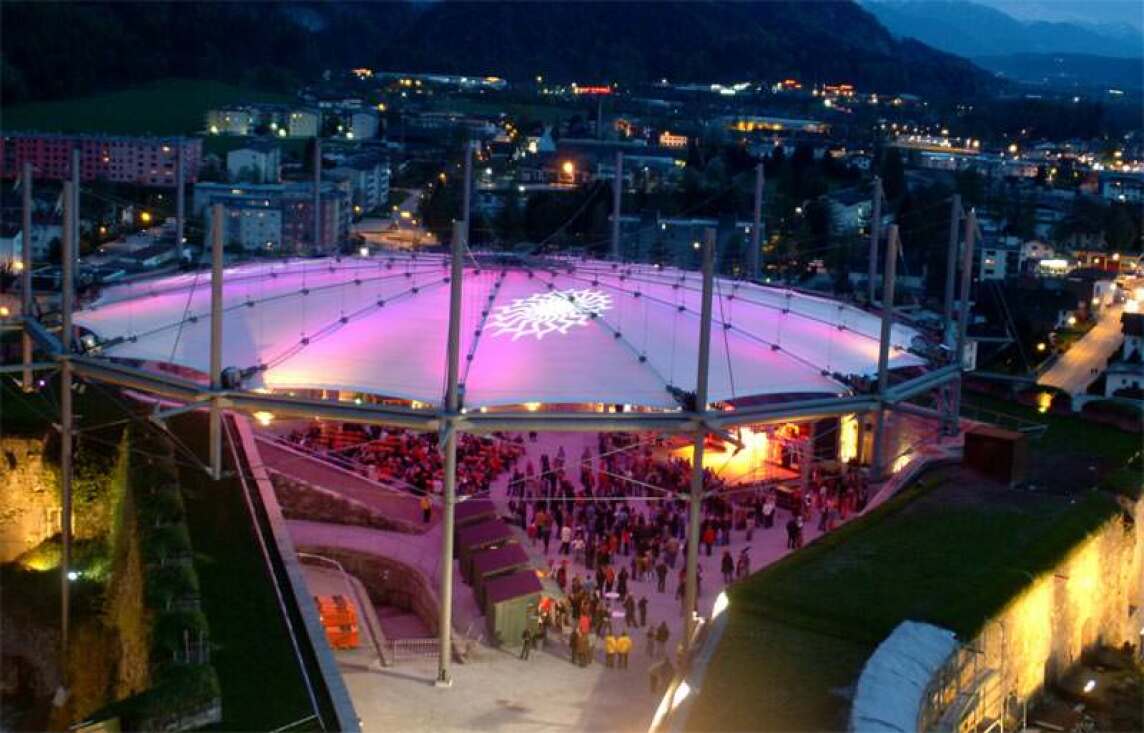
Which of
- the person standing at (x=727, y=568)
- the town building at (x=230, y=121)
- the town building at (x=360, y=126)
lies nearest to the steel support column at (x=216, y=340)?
the person standing at (x=727, y=568)

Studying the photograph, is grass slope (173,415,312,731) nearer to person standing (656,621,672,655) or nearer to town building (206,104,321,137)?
person standing (656,621,672,655)

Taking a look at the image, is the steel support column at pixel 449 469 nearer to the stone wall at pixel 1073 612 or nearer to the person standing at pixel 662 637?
the person standing at pixel 662 637

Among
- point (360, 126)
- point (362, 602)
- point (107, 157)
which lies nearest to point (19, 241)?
point (107, 157)

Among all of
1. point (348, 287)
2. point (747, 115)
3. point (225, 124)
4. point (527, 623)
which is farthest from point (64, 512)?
point (747, 115)

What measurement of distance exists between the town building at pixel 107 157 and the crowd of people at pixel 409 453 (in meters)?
43.0

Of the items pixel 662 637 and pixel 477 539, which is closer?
pixel 662 637

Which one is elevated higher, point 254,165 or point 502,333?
point 254,165

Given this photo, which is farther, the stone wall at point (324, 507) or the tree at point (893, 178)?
the tree at point (893, 178)

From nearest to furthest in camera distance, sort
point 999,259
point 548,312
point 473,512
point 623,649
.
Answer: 1. point 623,649
2. point 548,312
3. point 473,512
4. point 999,259

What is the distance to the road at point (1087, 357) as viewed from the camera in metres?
31.7

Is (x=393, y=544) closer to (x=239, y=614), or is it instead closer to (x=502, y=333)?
(x=502, y=333)

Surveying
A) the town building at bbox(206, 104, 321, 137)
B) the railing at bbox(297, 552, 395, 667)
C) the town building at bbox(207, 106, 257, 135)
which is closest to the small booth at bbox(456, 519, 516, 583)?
the railing at bbox(297, 552, 395, 667)

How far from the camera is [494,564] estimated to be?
15.3 metres

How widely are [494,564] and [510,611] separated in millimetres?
978
